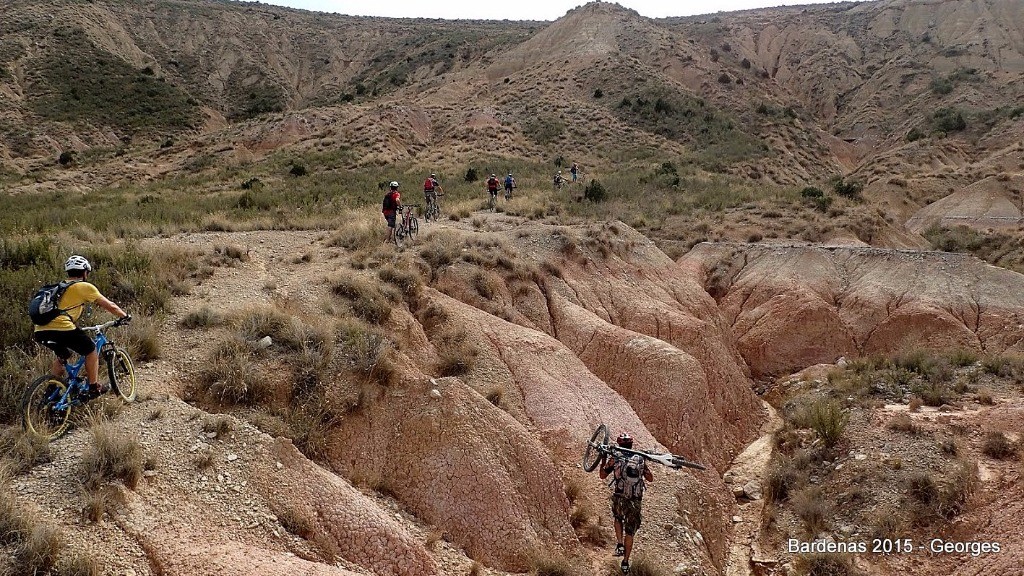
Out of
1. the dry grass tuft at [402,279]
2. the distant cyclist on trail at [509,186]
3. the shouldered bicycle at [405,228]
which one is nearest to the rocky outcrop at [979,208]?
the distant cyclist on trail at [509,186]

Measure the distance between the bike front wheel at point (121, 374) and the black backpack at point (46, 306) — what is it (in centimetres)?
87

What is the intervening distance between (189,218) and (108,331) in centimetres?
1057

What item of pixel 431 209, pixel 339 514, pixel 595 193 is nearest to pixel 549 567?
pixel 339 514

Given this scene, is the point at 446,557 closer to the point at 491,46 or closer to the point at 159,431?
the point at 159,431

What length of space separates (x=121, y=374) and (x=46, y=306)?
144 cm

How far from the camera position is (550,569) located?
756 cm

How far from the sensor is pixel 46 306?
623 cm

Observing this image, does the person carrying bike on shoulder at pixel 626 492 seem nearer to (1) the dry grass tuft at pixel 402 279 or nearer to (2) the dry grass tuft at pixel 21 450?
(1) the dry grass tuft at pixel 402 279

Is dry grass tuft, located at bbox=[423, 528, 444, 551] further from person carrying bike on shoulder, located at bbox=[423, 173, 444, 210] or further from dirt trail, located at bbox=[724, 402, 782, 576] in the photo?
person carrying bike on shoulder, located at bbox=[423, 173, 444, 210]

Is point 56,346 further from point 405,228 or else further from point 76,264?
point 405,228

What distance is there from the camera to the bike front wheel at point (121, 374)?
692 cm

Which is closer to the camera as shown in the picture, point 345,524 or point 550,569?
point 345,524

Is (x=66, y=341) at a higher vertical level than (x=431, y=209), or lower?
higher

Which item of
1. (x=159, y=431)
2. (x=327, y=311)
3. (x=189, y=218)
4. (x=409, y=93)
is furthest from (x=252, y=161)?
(x=159, y=431)
